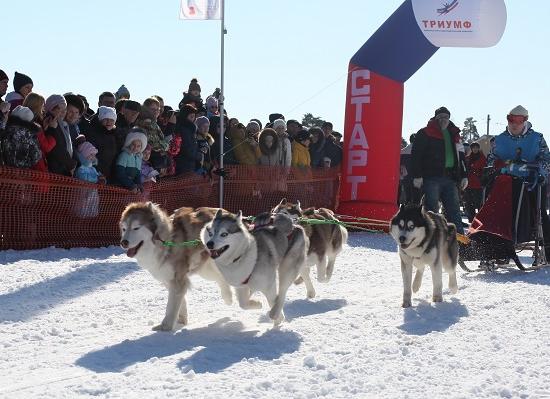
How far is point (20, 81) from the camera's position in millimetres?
7012

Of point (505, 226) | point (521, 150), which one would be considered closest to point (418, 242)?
point (505, 226)

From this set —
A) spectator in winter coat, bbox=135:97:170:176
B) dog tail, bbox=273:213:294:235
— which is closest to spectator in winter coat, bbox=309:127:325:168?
spectator in winter coat, bbox=135:97:170:176

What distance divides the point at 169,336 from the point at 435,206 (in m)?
6.05

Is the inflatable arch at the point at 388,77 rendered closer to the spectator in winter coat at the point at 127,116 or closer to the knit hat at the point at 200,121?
the knit hat at the point at 200,121

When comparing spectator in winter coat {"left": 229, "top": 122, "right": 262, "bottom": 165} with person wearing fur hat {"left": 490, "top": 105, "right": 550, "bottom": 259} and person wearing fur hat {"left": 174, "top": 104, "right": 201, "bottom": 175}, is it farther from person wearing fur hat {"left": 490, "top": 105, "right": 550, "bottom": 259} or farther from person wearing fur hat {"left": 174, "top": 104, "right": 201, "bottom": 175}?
person wearing fur hat {"left": 490, "top": 105, "right": 550, "bottom": 259}

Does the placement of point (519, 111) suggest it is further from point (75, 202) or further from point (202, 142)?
point (75, 202)

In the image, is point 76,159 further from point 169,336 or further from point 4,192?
point 169,336

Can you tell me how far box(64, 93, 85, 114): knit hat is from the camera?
7.00 m

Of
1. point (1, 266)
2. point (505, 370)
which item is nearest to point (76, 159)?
point (1, 266)

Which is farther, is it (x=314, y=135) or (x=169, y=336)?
(x=314, y=135)

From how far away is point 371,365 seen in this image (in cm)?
342

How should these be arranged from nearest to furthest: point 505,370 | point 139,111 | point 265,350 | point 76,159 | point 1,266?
point 505,370
point 265,350
point 1,266
point 76,159
point 139,111

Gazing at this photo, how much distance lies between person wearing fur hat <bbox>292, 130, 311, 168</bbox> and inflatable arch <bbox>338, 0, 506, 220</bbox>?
1.98ft

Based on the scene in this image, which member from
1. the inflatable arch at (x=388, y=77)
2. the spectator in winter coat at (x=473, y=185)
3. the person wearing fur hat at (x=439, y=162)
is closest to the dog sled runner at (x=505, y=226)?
the person wearing fur hat at (x=439, y=162)
